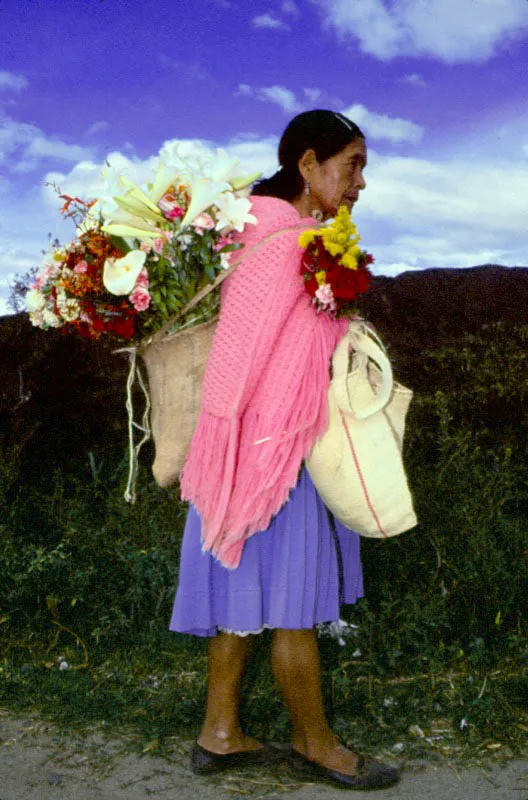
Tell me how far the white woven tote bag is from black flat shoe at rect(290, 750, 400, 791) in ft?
2.64

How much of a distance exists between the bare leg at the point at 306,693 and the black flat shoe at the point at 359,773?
0.8 inches

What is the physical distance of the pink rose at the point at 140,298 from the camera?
8.18 ft

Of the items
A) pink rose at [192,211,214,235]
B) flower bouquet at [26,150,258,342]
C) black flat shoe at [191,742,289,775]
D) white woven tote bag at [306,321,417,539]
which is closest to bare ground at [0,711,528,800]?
black flat shoe at [191,742,289,775]

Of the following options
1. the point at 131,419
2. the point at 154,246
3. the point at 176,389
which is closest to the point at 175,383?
the point at 176,389

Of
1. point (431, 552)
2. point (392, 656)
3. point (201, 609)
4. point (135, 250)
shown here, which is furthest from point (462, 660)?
point (135, 250)

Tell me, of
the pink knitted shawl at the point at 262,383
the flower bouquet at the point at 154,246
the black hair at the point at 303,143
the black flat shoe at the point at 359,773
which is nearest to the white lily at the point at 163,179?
the flower bouquet at the point at 154,246

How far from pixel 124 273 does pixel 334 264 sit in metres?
0.60

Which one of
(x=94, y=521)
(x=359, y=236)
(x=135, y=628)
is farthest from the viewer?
(x=94, y=521)

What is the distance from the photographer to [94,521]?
190 inches

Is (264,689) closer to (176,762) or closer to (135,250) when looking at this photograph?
(176,762)

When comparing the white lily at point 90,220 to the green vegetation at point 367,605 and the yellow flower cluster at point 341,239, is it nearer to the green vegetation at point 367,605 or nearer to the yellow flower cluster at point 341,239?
the yellow flower cluster at point 341,239

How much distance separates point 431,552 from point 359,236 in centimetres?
215

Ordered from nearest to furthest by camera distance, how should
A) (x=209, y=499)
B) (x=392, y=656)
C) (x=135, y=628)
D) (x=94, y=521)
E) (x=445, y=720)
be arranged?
1. (x=209, y=499)
2. (x=445, y=720)
3. (x=392, y=656)
4. (x=135, y=628)
5. (x=94, y=521)

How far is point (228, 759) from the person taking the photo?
2820 millimetres
